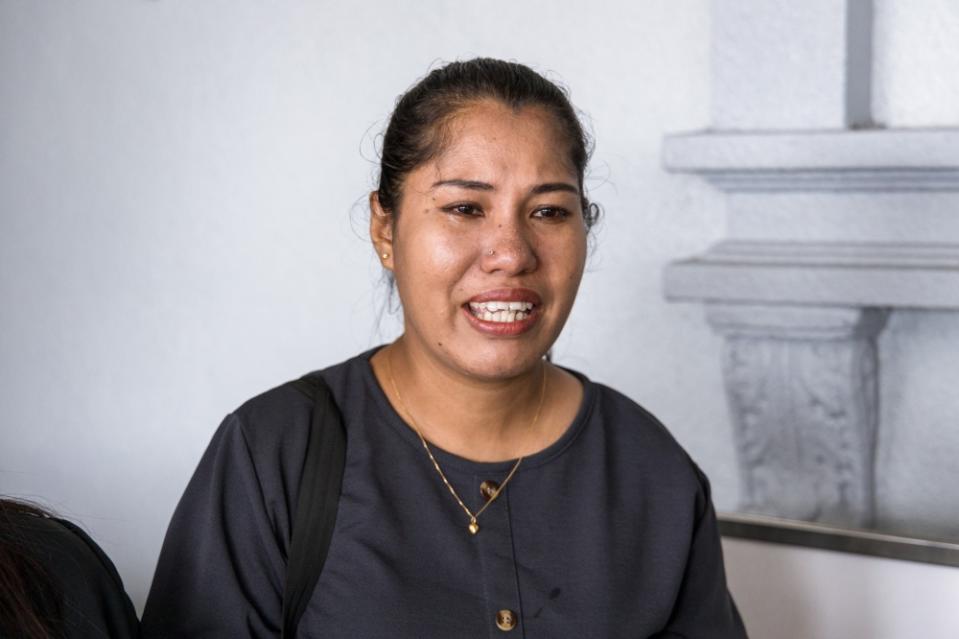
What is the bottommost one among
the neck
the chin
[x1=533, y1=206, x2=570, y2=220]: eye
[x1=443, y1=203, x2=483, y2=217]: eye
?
the neck

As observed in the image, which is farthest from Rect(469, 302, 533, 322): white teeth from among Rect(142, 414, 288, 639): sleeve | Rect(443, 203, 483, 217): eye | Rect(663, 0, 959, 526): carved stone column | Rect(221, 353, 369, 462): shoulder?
Rect(663, 0, 959, 526): carved stone column

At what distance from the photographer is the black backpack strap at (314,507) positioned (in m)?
1.49

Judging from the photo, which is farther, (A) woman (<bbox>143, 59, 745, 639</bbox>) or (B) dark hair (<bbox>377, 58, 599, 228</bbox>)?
(B) dark hair (<bbox>377, 58, 599, 228</bbox>)

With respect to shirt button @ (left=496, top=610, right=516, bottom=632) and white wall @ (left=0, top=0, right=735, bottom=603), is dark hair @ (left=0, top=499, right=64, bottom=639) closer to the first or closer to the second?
shirt button @ (left=496, top=610, right=516, bottom=632)

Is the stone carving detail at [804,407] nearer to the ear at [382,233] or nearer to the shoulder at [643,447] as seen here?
the shoulder at [643,447]

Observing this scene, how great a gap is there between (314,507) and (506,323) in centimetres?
34

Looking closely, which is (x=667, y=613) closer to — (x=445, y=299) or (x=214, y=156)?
(x=445, y=299)

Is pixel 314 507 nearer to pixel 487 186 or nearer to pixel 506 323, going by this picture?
pixel 506 323

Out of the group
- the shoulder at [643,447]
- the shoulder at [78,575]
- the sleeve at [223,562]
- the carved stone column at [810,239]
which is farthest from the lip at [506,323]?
the carved stone column at [810,239]

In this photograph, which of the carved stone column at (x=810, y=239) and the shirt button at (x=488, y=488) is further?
the carved stone column at (x=810, y=239)

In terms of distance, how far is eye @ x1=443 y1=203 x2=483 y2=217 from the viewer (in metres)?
1.60

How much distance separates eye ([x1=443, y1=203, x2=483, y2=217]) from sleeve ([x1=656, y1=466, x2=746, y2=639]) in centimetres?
51

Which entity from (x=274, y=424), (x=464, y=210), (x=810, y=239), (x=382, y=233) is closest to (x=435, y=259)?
(x=464, y=210)

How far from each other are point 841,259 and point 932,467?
539mm
